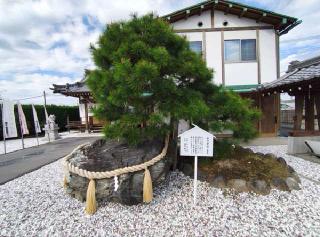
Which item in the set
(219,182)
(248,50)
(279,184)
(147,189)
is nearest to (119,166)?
(147,189)

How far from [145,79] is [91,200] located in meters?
1.60

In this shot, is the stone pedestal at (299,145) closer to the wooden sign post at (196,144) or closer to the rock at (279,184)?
the rock at (279,184)

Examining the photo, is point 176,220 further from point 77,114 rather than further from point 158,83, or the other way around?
point 77,114

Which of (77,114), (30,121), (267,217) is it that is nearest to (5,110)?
(30,121)

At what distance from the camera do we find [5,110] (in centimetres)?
871

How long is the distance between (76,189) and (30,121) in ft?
44.6

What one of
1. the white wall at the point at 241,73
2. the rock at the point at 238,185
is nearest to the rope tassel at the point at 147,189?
the rock at the point at 238,185

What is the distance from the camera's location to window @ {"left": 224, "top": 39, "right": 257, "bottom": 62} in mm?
9383

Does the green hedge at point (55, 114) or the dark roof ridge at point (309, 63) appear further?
the green hedge at point (55, 114)

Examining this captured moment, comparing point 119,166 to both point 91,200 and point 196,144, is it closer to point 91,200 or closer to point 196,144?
point 91,200

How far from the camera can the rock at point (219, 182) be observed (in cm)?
333

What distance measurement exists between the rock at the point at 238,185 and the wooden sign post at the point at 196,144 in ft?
1.91

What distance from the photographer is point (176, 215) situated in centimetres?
279

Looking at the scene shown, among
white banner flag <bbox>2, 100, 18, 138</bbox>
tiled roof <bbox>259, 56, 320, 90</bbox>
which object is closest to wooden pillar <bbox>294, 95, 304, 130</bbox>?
tiled roof <bbox>259, 56, 320, 90</bbox>
